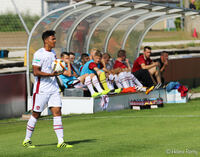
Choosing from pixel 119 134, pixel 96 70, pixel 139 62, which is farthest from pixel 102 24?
pixel 119 134

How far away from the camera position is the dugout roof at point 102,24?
1591 centimetres

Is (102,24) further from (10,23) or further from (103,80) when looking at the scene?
(10,23)

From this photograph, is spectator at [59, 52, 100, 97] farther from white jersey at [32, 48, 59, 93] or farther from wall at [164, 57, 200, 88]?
wall at [164, 57, 200, 88]

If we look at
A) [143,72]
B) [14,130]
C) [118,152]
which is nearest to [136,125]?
[14,130]

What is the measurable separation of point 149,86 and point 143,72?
0.47 meters

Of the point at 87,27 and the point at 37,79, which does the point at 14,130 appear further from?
the point at 87,27

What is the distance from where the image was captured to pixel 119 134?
10078mm

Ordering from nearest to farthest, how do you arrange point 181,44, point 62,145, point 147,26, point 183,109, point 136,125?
point 62,145 < point 136,125 < point 183,109 < point 147,26 < point 181,44

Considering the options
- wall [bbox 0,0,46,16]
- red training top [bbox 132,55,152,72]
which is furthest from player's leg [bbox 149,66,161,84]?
wall [bbox 0,0,46,16]

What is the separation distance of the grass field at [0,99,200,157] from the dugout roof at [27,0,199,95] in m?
3.06

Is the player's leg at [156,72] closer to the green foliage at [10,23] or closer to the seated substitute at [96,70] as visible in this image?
the seated substitute at [96,70]

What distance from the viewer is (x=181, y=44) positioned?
137 feet

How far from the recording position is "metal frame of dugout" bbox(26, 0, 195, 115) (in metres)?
15.9

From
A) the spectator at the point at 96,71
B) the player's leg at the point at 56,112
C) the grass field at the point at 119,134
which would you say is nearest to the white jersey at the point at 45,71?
the player's leg at the point at 56,112
